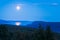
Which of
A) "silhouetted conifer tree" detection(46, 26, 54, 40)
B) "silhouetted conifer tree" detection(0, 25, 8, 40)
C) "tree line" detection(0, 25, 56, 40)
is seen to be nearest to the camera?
"silhouetted conifer tree" detection(46, 26, 54, 40)

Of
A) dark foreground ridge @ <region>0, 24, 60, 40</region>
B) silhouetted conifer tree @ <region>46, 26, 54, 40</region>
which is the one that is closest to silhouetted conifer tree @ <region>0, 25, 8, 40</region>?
dark foreground ridge @ <region>0, 24, 60, 40</region>

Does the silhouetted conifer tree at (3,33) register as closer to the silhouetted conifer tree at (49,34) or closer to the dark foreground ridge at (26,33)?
the dark foreground ridge at (26,33)

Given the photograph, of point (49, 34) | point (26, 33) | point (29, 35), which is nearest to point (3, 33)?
point (26, 33)

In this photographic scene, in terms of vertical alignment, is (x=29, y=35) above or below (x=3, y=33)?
below

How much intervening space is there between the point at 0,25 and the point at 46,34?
3.07 metres

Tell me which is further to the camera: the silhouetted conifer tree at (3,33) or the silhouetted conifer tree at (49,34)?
the silhouetted conifer tree at (3,33)

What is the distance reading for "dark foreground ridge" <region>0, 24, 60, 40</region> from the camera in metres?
8.91

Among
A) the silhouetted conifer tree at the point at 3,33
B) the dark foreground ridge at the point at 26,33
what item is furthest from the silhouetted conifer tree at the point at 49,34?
the silhouetted conifer tree at the point at 3,33

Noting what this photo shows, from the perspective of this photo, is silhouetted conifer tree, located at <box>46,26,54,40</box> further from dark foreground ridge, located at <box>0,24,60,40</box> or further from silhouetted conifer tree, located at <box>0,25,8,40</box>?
silhouetted conifer tree, located at <box>0,25,8,40</box>

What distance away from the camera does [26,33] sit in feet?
29.9

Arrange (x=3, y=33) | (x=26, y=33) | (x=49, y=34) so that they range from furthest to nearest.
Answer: (x=3, y=33) < (x=26, y=33) < (x=49, y=34)

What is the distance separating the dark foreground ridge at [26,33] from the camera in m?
8.91

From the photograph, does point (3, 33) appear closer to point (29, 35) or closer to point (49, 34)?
point (29, 35)

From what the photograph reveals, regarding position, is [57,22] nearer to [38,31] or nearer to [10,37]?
[38,31]
